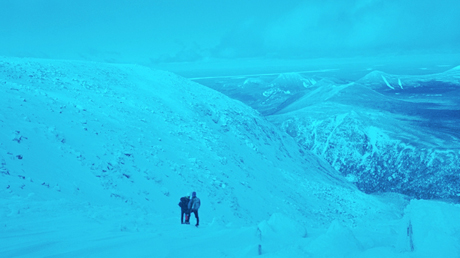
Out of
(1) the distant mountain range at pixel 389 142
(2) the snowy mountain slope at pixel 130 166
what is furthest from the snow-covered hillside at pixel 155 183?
(1) the distant mountain range at pixel 389 142

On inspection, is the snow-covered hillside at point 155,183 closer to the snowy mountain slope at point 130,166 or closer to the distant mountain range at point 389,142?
the snowy mountain slope at point 130,166

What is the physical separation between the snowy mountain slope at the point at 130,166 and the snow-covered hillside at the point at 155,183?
69 mm

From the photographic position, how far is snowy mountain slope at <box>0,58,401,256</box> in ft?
25.9

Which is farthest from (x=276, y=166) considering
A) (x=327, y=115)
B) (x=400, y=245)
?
(x=327, y=115)

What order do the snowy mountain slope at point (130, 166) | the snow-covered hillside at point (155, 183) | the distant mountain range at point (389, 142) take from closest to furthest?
1. the snow-covered hillside at point (155, 183)
2. the snowy mountain slope at point (130, 166)
3. the distant mountain range at point (389, 142)

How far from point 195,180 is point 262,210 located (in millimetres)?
4171

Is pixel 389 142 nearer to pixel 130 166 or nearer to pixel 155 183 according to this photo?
pixel 155 183

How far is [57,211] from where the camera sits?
27.0 feet

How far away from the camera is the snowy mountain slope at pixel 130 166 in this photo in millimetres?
7898

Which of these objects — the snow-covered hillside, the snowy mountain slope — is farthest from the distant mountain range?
the snowy mountain slope

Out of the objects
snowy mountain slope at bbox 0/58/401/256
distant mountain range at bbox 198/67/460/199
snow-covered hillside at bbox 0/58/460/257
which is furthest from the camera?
distant mountain range at bbox 198/67/460/199

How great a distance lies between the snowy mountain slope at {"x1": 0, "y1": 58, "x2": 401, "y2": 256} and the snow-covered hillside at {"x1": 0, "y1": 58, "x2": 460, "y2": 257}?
7 cm

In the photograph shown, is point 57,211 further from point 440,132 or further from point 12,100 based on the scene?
Answer: point 440,132

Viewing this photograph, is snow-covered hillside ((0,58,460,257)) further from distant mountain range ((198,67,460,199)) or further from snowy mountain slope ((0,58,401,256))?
distant mountain range ((198,67,460,199))
